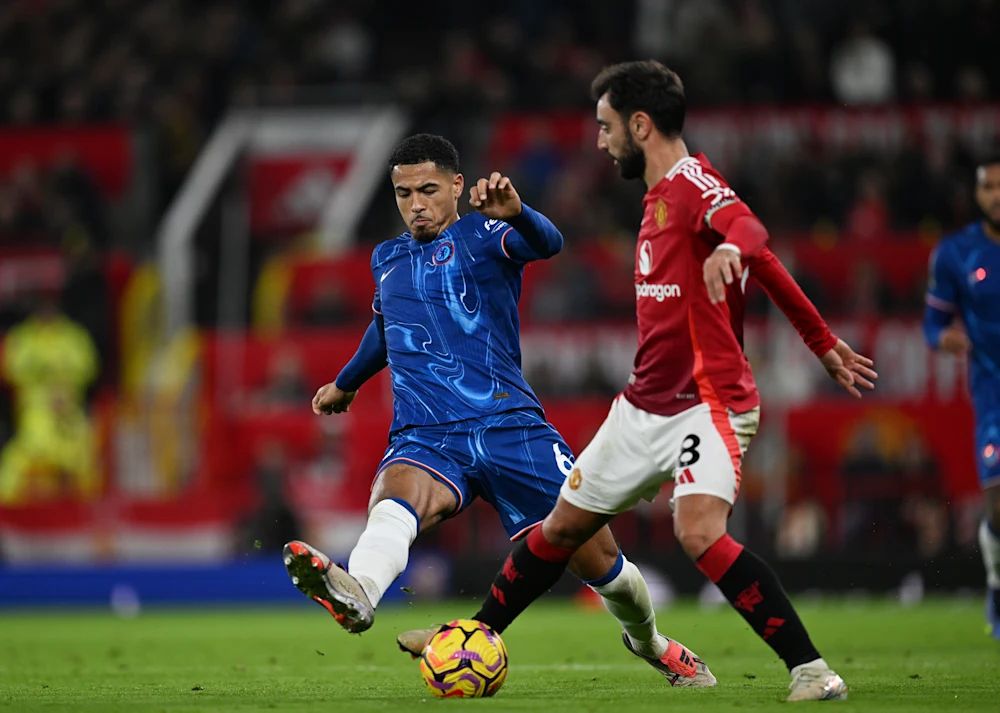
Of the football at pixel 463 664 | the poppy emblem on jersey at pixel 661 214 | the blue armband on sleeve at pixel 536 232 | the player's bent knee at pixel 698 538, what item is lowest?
the football at pixel 463 664

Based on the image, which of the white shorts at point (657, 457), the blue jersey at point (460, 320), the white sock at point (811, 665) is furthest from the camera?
the blue jersey at point (460, 320)

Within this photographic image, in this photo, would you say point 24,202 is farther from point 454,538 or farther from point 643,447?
point 643,447

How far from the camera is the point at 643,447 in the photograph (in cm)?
662

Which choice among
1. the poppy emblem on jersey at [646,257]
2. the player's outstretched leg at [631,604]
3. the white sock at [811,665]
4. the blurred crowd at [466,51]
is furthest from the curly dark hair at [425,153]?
the blurred crowd at [466,51]

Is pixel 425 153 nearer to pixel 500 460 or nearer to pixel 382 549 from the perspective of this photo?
pixel 500 460

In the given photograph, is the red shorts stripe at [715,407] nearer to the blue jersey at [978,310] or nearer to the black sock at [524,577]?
the black sock at [524,577]

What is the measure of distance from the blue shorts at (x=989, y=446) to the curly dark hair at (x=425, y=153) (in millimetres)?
4100

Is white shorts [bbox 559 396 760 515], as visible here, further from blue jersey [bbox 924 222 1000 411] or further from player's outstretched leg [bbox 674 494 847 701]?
blue jersey [bbox 924 222 1000 411]

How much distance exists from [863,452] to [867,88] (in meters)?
5.99

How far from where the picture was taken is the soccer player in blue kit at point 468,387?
7.33 meters

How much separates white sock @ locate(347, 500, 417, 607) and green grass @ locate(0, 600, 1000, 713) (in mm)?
477

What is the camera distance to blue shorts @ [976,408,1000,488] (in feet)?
32.8

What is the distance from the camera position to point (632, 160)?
22.1 feet

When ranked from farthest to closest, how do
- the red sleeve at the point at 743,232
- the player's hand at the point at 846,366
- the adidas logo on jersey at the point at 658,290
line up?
the player's hand at the point at 846,366 → the adidas logo on jersey at the point at 658,290 → the red sleeve at the point at 743,232
